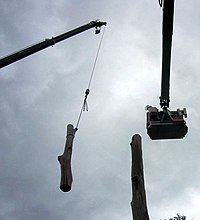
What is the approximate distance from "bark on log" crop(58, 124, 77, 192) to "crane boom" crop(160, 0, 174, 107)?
4731 mm

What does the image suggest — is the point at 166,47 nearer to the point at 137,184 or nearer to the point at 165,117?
the point at 165,117

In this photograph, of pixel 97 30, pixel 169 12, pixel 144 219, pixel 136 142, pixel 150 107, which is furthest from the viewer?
pixel 97 30

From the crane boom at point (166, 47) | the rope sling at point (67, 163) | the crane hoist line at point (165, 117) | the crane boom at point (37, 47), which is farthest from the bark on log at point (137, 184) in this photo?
the crane boom at point (37, 47)

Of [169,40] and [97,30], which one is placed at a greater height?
[97,30]

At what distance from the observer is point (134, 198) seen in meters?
7.71

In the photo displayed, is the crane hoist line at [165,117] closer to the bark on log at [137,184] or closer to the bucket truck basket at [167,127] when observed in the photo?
the bucket truck basket at [167,127]

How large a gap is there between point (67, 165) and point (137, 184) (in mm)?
1273

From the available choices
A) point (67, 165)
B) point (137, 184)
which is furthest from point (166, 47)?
point (67, 165)

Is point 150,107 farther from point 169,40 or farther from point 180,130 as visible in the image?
point 169,40

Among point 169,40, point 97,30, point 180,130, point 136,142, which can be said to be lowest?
point 136,142

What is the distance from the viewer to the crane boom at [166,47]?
11727 mm

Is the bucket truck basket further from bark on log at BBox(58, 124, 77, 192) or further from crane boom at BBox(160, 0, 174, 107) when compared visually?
bark on log at BBox(58, 124, 77, 192)

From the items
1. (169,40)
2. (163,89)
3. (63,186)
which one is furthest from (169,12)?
(63,186)

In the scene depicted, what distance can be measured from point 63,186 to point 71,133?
1.57 m
